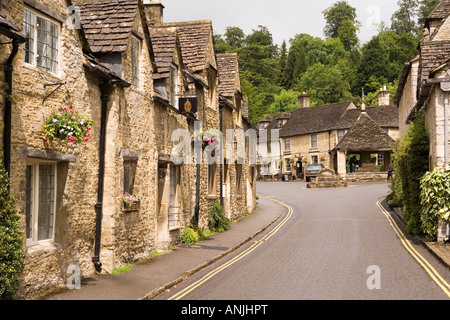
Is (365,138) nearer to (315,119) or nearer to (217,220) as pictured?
(315,119)

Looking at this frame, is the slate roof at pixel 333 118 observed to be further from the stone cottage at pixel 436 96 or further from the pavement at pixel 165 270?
the pavement at pixel 165 270

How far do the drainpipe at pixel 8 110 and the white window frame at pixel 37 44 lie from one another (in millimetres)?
605

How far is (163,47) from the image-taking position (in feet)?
56.0

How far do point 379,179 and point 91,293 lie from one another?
44.1 metres

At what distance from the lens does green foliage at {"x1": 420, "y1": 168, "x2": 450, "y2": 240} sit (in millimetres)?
16188

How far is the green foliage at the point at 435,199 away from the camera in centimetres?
1619

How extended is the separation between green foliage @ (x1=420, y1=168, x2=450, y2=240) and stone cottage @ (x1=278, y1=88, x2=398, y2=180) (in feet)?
126

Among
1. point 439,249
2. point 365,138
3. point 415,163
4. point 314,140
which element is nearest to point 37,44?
point 439,249

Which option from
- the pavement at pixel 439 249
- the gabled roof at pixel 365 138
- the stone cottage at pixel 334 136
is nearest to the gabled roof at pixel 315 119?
the stone cottage at pixel 334 136

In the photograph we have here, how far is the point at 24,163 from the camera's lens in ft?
30.0

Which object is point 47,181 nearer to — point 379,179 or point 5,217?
point 5,217

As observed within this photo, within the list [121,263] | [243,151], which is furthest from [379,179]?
[121,263]

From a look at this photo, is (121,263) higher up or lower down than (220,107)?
lower down

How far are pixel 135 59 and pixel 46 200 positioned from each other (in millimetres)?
5373
